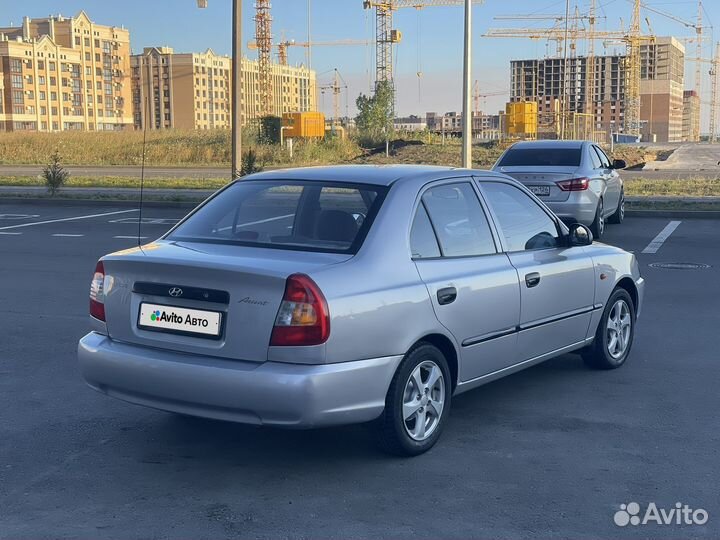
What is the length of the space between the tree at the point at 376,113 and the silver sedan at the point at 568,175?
48543mm

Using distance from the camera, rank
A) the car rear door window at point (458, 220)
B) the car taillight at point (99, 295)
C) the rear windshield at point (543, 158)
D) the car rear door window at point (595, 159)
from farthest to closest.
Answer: the car rear door window at point (595, 159) < the rear windshield at point (543, 158) < the car rear door window at point (458, 220) < the car taillight at point (99, 295)

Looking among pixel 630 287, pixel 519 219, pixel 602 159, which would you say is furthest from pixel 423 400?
pixel 602 159

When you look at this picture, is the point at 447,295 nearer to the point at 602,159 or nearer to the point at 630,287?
the point at 630,287

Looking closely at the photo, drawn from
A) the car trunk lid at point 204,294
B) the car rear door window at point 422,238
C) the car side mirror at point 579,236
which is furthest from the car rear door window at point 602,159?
the car trunk lid at point 204,294

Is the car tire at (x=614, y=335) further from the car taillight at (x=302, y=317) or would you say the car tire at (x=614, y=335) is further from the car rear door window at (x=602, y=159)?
the car rear door window at (x=602, y=159)

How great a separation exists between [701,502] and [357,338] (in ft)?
5.90

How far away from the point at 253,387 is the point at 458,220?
180 centimetres

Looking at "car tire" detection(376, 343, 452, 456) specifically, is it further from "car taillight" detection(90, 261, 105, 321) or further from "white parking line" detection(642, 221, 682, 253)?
"white parking line" detection(642, 221, 682, 253)

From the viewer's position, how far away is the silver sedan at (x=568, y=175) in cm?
1530

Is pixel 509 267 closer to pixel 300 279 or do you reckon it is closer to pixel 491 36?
pixel 300 279

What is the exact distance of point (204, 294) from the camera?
4.74m

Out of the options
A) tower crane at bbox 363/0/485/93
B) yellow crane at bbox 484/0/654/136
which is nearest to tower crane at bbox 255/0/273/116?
tower crane at bbox 363/0/485/93

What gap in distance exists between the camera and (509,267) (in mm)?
5859

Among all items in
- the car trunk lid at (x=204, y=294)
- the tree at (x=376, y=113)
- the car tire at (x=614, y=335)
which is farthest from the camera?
the tree at (x=376, y=113)
